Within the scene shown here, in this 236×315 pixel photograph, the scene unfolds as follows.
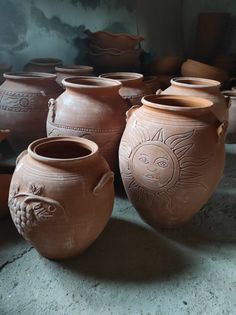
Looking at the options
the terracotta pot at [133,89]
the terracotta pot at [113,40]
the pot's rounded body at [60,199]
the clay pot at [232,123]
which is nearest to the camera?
the pot's rounded body at [60,199]

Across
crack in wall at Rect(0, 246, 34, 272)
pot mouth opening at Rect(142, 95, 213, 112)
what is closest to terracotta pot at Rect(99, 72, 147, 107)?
pot mouth opening at Rect(142, 95, 213, 112)

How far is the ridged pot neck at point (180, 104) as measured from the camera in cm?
150

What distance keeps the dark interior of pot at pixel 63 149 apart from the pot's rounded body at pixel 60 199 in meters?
0.10

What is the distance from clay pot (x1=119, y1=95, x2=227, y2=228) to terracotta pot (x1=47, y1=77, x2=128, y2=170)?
0.23 m

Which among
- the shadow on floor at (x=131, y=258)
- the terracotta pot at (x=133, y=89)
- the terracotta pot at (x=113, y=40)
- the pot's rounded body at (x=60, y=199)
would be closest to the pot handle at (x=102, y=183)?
the pot's rounded body at (x=60, y=199)

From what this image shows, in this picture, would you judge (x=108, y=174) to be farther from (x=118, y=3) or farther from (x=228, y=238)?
(x=118, y=3)

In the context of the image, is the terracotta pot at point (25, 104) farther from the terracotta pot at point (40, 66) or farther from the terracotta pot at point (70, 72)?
the terracotta pot at point (40, 66)

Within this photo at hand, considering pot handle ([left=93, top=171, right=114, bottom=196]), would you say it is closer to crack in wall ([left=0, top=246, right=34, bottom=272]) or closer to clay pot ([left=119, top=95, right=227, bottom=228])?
clay pot ([left=119, top=95, right=227, bottom=228])

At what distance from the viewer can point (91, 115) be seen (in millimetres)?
1848

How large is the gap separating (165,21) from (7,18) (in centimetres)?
239

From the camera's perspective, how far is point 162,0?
4430 mm

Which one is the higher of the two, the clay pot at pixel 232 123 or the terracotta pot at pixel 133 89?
the terracotta pot at pixel 133 89

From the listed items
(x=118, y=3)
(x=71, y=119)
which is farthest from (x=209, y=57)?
(x=71, y=119)

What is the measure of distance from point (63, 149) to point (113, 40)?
5.99 feet
